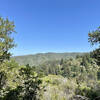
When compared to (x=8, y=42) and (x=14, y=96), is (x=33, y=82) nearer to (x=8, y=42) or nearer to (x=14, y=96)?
(x=14, y=96)

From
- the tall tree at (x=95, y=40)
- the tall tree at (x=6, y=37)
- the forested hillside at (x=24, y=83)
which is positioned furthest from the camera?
the tall tree at (x=95, y=40)

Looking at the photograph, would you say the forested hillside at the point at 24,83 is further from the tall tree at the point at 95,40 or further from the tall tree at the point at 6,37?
the tall tree at the point at 95,40

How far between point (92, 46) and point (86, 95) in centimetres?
325

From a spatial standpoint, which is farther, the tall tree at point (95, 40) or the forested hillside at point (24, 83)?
the tall tree at point (95, 40)

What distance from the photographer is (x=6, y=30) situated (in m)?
5.64

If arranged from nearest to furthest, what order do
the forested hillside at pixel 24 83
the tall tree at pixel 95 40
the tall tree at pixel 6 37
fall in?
the forested hillside at pixel 24 83 < the tall tree at pixel 6 37 < the tall tree at pixel 95 40

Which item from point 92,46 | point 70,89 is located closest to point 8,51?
point 70,89

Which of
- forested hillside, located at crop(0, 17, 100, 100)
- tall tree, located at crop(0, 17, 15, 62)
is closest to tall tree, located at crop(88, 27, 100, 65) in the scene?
forested hillside, located at crop(0, 17, 100, 100)

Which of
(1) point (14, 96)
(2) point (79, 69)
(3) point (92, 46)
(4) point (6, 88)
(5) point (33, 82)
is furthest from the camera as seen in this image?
(2) point (79, 69)

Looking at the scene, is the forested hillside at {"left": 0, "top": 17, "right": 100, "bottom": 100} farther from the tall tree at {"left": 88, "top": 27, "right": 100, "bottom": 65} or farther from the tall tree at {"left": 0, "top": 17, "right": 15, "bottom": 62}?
the tall tree at {"left": 88, "top": 27, "right": 100, "bottom": 65}

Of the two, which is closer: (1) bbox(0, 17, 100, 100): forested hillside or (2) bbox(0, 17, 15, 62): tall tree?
(1) bbox(0, 17, 100, 100): forested hillside

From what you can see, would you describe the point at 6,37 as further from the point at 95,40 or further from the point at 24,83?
the point at 95,40

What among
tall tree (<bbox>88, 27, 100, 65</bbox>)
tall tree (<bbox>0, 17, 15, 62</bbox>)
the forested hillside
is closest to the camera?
the forested hillside

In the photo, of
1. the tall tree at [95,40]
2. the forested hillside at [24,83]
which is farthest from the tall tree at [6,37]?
the tall tree at [95,40]
